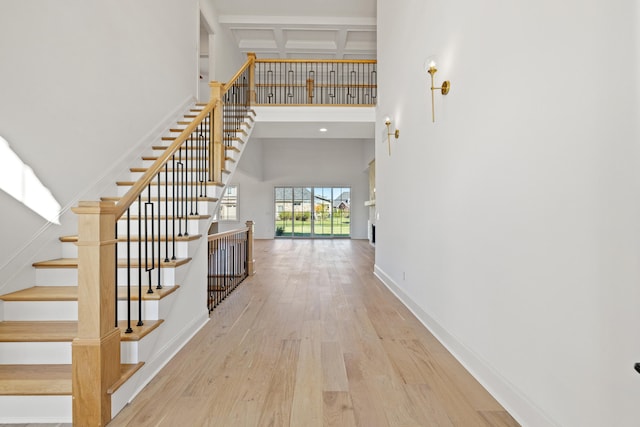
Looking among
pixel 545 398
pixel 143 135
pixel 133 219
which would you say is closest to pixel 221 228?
pixel 143 135

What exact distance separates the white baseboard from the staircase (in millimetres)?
2118

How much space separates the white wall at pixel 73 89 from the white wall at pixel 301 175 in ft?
26.8

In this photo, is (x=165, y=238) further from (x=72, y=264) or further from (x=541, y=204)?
(x=541, y=204)

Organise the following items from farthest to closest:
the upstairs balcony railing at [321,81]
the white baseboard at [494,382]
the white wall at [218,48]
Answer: the upstairs balcony railing at [321,81], the white wall at [218,48], the white baseboard at [494,382]

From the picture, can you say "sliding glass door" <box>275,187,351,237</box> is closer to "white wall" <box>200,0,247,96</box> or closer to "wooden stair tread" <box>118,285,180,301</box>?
"white wall" <box>200,0,247,96</box>

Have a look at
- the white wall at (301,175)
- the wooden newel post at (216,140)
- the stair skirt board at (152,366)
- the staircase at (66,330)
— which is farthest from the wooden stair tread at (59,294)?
the white wall at (301,175)

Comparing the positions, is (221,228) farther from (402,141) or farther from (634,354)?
(634,354)

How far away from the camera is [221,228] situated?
1280cm

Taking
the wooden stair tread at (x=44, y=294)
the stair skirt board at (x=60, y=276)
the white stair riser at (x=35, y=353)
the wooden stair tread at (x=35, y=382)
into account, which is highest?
the stair skirt board at (x=60, y=276)

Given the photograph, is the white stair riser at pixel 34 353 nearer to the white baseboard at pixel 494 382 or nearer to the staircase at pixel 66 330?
the staircase at pixel 66 330

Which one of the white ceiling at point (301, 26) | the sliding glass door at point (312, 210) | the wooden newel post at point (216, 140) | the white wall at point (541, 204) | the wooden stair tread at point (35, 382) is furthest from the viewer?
the sliding glass door at point (312, 210)

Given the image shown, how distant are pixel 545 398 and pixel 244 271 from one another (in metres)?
4.69

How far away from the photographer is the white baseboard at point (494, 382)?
1.61 metres

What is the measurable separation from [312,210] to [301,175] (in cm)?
147
